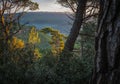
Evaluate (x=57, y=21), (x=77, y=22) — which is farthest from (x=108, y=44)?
(x=57, y=21)

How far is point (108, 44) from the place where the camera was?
216 cm

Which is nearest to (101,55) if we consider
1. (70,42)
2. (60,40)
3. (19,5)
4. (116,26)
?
(116,26)

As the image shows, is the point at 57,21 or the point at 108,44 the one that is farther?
the point at 57,21

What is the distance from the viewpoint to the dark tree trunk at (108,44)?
211 cm

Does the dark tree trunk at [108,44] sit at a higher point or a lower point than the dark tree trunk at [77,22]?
lower

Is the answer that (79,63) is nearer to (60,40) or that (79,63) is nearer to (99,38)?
(99,38)

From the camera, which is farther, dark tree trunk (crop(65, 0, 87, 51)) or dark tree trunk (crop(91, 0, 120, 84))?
dark tree trunk (crop(65, 0, 87, 51))

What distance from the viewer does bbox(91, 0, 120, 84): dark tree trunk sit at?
2110 mm

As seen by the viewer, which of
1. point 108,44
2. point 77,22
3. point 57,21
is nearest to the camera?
point 108,44

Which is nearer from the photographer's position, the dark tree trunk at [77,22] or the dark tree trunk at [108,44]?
the dark tree trunk at [108,44]

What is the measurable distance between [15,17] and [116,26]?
2430 cm

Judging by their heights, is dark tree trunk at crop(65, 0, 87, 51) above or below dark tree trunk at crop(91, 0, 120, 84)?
above

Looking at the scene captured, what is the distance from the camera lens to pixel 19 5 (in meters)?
25.9

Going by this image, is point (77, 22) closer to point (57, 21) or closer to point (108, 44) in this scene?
point (108, 44)
